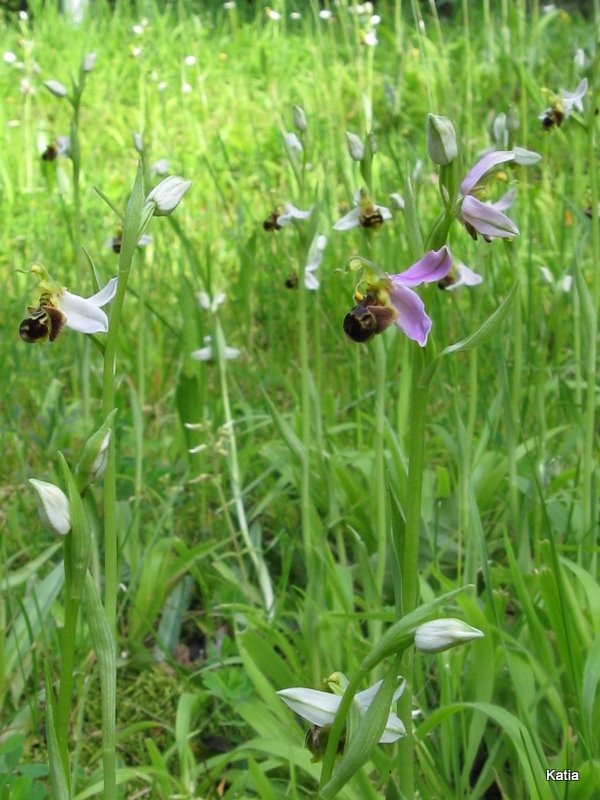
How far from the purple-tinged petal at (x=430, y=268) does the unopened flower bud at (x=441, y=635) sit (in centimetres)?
34

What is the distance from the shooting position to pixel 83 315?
1138 mm

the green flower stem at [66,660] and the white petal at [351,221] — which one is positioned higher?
the white petal at [351,221]

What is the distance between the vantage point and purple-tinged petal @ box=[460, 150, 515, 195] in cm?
107

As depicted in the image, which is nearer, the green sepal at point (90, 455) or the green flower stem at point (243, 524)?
the green sepal at point (90, 455)

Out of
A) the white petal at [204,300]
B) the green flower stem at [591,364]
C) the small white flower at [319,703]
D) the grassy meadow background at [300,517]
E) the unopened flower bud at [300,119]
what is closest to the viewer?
→ the small white flower at [319,703]

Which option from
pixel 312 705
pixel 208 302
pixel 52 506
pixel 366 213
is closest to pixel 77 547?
pixel 52 506

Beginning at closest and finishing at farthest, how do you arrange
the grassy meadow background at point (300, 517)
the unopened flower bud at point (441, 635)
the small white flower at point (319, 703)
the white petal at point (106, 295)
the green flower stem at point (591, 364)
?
1. the unopened flower bud at point (441, 635)
2. the small white flower at point (319, 703)
3. the white petal at point (106, 295)
4. the grassy meadow background at point (300, 517)
5. the green flower stem at point (591, 364)

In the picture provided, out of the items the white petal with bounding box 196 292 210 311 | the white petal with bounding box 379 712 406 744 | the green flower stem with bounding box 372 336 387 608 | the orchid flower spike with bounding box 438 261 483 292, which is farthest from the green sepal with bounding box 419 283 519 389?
the white petal with bounding box 196 292 210 311

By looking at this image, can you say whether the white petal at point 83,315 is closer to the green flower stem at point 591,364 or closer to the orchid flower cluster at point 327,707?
the orchid flower cluster at point 327,707

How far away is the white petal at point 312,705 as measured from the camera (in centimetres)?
100

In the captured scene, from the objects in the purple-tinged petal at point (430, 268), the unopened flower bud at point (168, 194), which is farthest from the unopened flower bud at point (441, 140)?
the unopened flower bud at point (168, 194)

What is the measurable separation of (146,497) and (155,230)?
200cm

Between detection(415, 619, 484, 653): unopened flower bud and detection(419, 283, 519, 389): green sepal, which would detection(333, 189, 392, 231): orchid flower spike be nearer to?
detection(419, 283, 519, 389): green sepal

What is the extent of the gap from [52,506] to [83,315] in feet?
0.93
